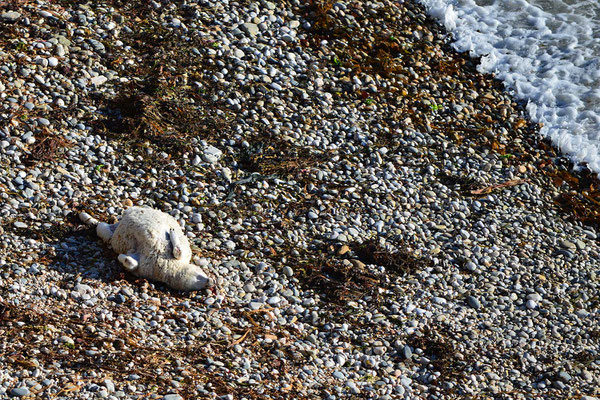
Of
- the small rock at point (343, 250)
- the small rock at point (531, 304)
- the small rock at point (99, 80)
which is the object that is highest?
the small rock at point (99, 80)

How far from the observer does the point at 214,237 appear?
711cm

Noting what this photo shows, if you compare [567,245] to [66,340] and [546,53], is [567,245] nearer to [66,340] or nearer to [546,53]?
[546,53]

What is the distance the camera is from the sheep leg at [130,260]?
617cm

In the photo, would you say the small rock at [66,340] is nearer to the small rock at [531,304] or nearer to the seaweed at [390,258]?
the seaweed at [390,258]

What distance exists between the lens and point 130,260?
20.2 ft

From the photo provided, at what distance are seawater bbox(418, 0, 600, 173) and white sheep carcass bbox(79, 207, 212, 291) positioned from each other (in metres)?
6.29

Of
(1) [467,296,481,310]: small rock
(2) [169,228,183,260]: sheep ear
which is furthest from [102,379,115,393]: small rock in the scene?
(1) [467,296,481,310]: small rock

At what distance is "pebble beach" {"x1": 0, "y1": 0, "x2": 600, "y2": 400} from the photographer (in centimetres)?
582

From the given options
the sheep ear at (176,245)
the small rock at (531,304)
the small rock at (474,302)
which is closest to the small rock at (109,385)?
the sheep ear at (176,245)

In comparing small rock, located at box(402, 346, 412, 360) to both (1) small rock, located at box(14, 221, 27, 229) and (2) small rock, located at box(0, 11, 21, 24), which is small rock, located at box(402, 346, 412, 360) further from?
(2) small rock, located at box(0, 11, 21, 24)

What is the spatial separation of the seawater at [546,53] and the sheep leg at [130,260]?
263 inches

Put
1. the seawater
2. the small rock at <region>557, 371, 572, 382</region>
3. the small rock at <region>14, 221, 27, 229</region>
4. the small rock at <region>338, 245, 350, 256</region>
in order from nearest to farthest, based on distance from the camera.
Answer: the small rock at <region>14, 221, 27, 229</region>, the small rock at <region>557, 371, 572, 382</region>, the small rock at <region>338, 245, 350, 256</region>, the seawater

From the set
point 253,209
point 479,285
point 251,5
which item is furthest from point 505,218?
point 251,5

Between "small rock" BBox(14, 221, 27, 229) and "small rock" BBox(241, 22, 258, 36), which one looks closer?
"small rock" BBox(14, 221, 27, 229)
